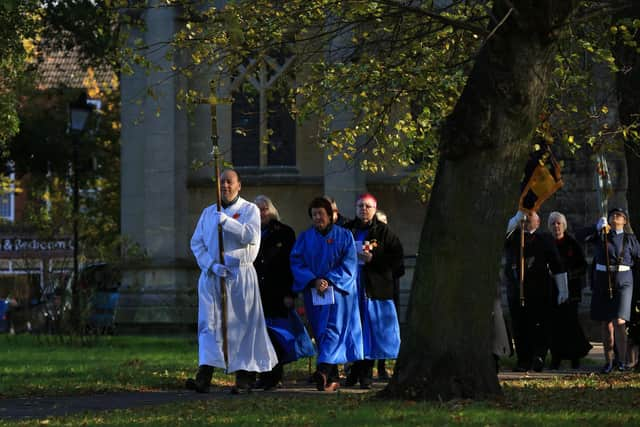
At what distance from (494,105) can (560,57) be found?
13.7ft

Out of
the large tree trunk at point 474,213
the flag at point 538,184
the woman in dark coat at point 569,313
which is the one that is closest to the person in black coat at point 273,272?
the large tree trunk at point 474,213

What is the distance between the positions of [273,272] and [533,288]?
414 cm

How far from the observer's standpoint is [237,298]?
15.1m

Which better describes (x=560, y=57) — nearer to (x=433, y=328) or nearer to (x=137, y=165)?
(x=433, y=328)

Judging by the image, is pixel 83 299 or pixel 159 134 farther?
pixel 159 134

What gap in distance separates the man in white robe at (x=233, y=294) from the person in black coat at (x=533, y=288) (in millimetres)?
4327

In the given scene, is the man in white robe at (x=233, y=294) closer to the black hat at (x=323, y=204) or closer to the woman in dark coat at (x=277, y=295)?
the woman in dark coat at (x=277, y=295)

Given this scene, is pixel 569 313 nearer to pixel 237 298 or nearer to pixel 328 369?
pixel 328 369

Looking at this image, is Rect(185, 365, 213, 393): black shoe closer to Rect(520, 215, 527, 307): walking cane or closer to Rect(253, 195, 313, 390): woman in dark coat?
Rect(253, 195, 313, 390): woman in dark coat

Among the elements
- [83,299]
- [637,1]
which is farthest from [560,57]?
[83,299]

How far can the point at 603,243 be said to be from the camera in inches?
734

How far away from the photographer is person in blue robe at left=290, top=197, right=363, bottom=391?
15359mm

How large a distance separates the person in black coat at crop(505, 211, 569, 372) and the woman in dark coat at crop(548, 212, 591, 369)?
178mm

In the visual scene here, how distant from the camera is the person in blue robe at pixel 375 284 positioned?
16.2 meters
